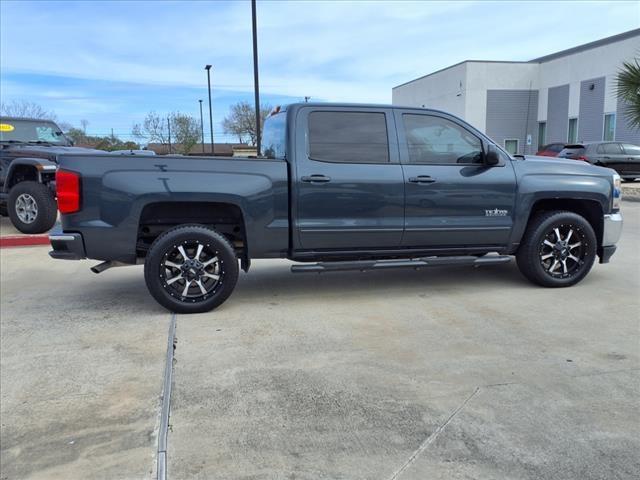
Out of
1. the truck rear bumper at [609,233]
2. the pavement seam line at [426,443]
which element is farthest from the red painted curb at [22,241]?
the truck rear bumper at [609,233]

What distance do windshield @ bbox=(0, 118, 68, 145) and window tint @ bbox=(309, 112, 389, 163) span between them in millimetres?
7607

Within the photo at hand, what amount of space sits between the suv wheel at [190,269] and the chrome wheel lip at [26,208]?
5403 millimetres

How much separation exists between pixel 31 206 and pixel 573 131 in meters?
32.0

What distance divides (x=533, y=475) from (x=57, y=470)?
2.27 meters

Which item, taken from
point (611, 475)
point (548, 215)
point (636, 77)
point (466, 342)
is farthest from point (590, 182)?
point (636, 77)

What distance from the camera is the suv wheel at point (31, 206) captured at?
908 cm

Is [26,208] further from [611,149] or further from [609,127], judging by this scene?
[609,127]

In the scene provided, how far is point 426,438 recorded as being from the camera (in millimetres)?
2900

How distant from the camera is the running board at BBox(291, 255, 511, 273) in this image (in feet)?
17.1

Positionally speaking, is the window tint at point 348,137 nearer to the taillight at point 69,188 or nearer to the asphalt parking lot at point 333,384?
the asphalt parking lot at point 333,384

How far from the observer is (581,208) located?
6055 mm

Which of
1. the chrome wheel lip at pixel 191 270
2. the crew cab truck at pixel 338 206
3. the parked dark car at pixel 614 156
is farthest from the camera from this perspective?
the parked dark car at pixel 614 156

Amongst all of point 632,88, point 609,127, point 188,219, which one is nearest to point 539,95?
point 609,127

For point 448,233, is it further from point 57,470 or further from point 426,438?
point 57,470
